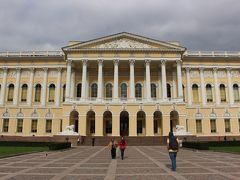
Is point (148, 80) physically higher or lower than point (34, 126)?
higher

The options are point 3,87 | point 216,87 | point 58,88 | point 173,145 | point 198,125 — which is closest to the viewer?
point 173,145

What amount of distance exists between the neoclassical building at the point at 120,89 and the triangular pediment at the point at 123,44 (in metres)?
0.20

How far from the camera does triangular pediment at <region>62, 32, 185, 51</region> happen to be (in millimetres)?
51334

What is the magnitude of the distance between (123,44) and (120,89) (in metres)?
9.47

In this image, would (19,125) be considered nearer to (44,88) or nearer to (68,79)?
(44,88)

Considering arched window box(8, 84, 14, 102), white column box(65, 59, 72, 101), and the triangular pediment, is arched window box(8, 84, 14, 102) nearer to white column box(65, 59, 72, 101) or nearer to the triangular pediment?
white column box(65, 59, 72, 101)

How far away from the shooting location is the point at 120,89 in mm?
54750

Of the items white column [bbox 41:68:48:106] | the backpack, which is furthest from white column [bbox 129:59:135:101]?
the backpack

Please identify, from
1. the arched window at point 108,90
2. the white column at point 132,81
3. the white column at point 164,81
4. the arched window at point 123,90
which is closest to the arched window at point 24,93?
the arched window at point 108,90

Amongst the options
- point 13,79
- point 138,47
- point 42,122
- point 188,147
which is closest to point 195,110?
point 138,47

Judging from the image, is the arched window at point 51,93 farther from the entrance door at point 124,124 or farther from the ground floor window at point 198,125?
the ground floor window at point 198,125

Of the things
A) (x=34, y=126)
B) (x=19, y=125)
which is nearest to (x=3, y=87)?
(x=19, y=125)

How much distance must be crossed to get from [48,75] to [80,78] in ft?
24.0

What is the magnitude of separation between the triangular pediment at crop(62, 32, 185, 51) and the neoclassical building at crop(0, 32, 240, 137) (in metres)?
0.20
